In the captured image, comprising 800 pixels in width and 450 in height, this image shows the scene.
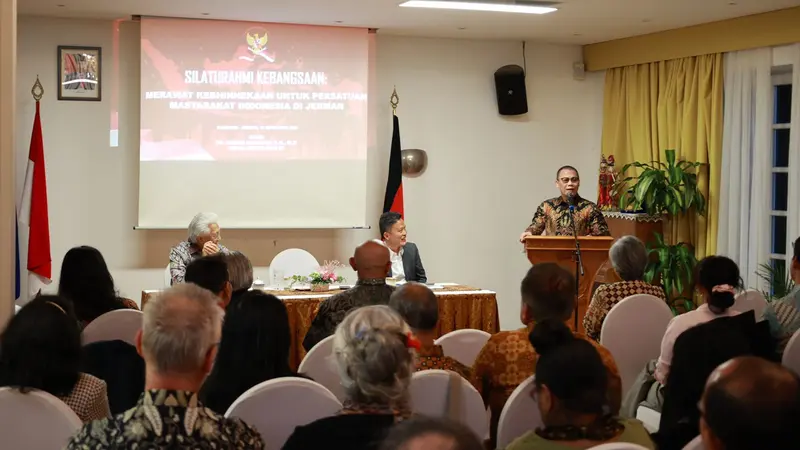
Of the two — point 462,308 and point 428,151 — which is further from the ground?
point 428,151

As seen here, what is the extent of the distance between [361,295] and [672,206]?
4.66m

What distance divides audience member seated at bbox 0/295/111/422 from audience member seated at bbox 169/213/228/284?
3.83 m

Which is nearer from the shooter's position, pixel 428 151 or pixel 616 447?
pixel 616 447

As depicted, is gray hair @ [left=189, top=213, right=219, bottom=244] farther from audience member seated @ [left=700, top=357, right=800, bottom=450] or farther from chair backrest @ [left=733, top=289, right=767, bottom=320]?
audience member seated @ [left=700, top=357, right=800, bottom=450]

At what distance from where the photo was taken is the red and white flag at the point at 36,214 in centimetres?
777

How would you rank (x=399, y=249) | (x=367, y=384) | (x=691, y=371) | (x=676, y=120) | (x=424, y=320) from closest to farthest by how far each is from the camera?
(x=367, y=384)
(x=691, y=371)
(x=424, y=320)
(x=399, y=249)
(x=676, y=120)

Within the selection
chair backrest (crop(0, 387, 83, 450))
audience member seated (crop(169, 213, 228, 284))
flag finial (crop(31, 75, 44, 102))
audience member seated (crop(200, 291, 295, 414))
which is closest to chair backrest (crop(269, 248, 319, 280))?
audience member seated (crop(169, 213, 228, 284))

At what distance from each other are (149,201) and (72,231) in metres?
0.71

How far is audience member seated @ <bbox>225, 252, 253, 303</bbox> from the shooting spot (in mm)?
4242

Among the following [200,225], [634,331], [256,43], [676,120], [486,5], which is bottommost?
[634,331]

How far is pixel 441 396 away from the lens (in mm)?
2998

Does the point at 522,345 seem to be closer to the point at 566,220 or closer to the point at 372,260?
the point at 372,260

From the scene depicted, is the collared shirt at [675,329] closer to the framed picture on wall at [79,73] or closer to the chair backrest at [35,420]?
the chair backrest at [35,420]

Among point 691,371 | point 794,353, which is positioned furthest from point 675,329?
point 691,371
